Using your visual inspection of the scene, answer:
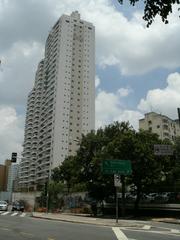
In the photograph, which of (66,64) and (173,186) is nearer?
(173,186)

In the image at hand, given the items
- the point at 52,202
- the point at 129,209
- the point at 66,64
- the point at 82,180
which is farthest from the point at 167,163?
the point at 66,64

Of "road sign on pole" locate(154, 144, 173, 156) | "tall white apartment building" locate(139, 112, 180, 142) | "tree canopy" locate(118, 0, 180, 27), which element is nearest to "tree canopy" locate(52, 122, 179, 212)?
"road sign on pole" locate(154, 144, 173, 156)

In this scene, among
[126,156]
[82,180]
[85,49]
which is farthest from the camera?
[85,49]

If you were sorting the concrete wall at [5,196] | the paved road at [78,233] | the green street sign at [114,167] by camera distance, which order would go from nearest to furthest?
the paved road at [78,233] → the green street sign at [114,167] → the concrete wall at [5,196]

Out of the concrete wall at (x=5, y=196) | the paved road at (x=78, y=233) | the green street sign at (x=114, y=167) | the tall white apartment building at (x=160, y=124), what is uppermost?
the tall white apartment building at (x=160, y=124)

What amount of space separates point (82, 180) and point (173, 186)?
11.2 metres

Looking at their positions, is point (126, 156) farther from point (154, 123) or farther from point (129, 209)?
point (154, 123)

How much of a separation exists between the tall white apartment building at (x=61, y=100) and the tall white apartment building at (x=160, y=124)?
21.7 metres

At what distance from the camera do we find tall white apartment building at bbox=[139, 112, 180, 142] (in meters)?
117

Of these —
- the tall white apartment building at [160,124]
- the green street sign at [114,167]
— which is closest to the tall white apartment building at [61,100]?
the tall white apartment building at [160,124]

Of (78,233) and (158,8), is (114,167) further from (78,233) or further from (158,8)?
(158,8)

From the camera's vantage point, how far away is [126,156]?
38.1m

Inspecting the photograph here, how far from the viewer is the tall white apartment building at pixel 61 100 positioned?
127250mm

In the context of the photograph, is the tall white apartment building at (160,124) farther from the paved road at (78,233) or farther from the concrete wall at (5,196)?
the paved road at (78,233)
